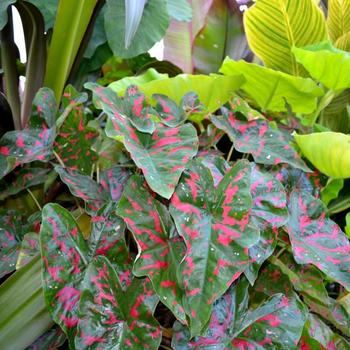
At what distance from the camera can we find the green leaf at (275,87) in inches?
32.5

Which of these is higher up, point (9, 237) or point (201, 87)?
point (201, 87)

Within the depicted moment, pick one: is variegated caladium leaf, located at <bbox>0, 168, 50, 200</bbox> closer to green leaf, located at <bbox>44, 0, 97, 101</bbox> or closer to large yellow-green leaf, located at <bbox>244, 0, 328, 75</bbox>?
green leaf, located at <bbox>44, 0, 97, 101</bbox>

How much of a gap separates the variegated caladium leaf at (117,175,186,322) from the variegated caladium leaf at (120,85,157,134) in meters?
0.08

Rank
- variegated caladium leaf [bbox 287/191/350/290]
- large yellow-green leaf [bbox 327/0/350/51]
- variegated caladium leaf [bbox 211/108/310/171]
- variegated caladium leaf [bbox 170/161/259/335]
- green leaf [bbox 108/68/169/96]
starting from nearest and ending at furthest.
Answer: variegated caladium leaf [bbox 170/161/259/335]
variegated caladium leaf [bbox 287/191/350/290]
variegated caladium leaf [bbox 211/108/310/171]
green leaf [bbox 108/68/169/96]
large yellow-green leaf [bbox 327/0/350/51]

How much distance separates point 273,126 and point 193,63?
35 cm

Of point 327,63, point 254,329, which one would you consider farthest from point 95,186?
point 327,63

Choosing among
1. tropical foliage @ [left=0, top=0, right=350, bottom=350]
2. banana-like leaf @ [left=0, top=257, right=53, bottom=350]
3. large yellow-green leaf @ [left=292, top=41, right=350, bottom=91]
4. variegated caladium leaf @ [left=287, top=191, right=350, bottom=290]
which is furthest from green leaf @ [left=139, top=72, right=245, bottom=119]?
banana-like leaf @ [left=0, top=257, right=53, bottom=350]

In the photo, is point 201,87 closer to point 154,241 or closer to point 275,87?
point 275,87

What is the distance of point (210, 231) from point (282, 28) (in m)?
0.53

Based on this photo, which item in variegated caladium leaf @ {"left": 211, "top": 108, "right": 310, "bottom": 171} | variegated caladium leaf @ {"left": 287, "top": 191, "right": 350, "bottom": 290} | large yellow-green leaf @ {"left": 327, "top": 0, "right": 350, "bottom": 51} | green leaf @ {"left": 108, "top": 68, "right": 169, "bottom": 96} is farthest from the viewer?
large yellow-green leaf @ {"left": 327, "top": 0, "right": 350, "bottom": 51}

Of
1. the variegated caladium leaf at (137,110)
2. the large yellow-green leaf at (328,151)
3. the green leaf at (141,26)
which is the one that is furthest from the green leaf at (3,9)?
the large yellow-green leaf at (328,151)

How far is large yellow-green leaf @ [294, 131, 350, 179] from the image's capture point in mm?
738

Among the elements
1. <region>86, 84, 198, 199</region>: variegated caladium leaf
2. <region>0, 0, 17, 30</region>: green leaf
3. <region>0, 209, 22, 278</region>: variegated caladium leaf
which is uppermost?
<region>0, 0, 17, 30</region>: green leaf

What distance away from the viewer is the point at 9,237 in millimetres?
747
